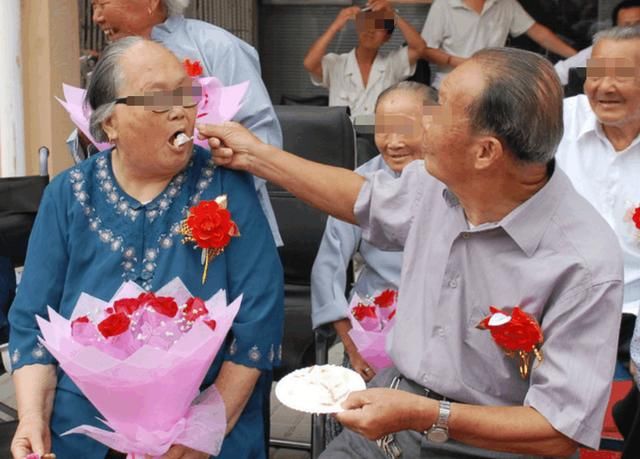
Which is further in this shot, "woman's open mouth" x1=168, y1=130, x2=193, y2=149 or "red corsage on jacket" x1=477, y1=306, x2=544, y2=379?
"woman's open mouth" x1=168, y1=130, x2=193, y2=149

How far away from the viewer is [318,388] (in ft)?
7.29

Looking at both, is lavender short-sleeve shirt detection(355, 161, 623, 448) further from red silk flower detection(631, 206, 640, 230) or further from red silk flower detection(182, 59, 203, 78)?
red silk flower detection(631, 206, 640, 230)

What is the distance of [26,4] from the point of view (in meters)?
5.59

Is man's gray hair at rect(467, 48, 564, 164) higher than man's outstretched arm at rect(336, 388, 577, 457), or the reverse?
man's gray hair at rect(467, 48, 564, 164)

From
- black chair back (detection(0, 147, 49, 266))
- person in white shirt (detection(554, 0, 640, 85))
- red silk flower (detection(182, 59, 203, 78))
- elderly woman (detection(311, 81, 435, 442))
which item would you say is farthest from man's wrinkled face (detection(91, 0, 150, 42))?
person in white shirt (detection(554, 0, 640, 85))

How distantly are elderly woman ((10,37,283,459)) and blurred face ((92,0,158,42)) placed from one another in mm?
787

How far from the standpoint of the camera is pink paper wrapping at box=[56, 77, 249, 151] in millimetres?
2875

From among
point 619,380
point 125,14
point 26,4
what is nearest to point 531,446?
point 619,380

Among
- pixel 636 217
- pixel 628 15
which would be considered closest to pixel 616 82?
pixel 636 217

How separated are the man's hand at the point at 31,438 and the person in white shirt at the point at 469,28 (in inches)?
181

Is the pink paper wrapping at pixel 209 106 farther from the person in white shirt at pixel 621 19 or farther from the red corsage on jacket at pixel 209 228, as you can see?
the person in white shirt at pixel 621 19

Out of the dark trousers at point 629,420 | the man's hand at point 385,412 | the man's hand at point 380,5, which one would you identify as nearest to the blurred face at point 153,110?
the man's hand at point 385,412

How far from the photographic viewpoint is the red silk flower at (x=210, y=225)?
8.30ft

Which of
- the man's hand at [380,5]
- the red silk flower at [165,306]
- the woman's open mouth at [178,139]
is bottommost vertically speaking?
the red silk flower at [165,306]
